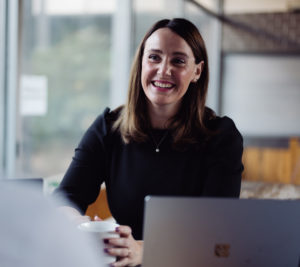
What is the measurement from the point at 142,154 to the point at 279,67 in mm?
4637

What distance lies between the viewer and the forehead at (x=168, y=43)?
1.51 meters

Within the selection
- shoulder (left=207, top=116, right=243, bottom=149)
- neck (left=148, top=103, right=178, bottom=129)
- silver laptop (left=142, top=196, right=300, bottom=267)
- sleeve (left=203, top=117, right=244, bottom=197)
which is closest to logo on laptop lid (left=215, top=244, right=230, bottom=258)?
silver laptop (left=142, top=196, right=300, bottom=267)

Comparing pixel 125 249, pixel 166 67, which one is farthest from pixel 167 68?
pixel 125 249

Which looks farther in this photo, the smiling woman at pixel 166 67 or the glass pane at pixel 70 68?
the glass pane at pixel 70 68

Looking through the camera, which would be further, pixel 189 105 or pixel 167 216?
pixel 189 105

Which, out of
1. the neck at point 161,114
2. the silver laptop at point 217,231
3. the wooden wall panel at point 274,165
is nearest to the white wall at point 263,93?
the wooden wall panel at point 274,165

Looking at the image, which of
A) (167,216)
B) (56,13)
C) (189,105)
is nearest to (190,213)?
(167,216)

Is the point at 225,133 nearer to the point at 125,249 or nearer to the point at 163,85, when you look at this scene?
the point at 163,85

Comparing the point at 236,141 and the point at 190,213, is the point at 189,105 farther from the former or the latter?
the point at 190,213

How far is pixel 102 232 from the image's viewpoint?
96 cm

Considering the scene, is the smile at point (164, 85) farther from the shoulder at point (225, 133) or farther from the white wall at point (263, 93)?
the white wall at point (263, 93)

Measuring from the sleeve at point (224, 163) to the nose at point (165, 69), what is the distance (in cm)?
28

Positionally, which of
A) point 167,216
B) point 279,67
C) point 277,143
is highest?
point 279,67

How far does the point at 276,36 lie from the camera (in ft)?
19.0
